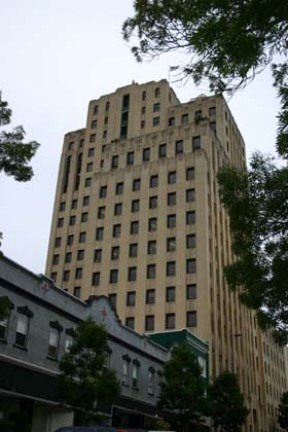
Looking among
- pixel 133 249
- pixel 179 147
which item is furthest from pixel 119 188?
pixel 133 249

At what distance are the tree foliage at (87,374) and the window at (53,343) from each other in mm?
2296

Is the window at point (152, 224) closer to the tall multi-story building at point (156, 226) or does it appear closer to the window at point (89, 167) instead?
the tall multi-story building at point (156, 226)

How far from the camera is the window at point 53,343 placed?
2513 centimetres

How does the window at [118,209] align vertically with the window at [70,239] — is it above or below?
above

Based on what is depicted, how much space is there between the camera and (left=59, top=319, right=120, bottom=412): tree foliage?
846 inches

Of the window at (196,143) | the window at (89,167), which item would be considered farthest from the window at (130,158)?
the window at (196,143)

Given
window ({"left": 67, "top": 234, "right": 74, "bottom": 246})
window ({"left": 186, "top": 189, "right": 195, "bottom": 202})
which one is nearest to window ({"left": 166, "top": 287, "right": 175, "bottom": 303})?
window ({"left": 186, "top": 189, "right": 195, "bottom": 202})

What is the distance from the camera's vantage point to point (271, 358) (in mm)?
77812

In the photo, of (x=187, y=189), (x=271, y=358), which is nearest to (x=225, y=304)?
(x=187, y=189)

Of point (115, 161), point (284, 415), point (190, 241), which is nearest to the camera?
point (190, 241)

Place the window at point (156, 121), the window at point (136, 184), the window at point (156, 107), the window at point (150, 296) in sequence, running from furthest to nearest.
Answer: the window at point (156, 107) < the window at point (156, 121) < the window at point (136, 184) < the window at point (150, 296)

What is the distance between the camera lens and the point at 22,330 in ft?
76.2

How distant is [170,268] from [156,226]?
575 centimetres

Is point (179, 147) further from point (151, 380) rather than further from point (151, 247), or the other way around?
point (151, 380)
